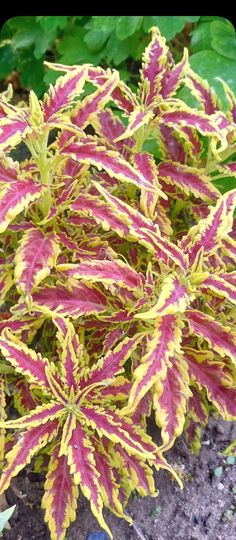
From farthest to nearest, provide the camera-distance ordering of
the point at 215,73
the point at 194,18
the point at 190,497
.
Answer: the point at 194,18
the point at 215,73
the point at 190,497

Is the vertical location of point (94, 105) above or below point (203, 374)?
above

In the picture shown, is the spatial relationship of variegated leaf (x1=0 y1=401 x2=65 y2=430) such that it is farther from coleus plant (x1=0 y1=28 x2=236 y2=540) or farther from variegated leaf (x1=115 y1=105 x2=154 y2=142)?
variegated leaf (x1=115 y1=105 x2=154 y2=142)

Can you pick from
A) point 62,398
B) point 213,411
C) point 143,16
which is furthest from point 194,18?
point 62,398

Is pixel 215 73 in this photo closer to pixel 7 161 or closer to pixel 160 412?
pixel 7 161

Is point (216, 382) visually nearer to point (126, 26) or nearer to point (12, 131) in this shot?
point (12, 131)

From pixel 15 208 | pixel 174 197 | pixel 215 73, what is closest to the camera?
pixel 15 208

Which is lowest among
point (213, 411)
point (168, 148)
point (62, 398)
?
point (213, 411)
